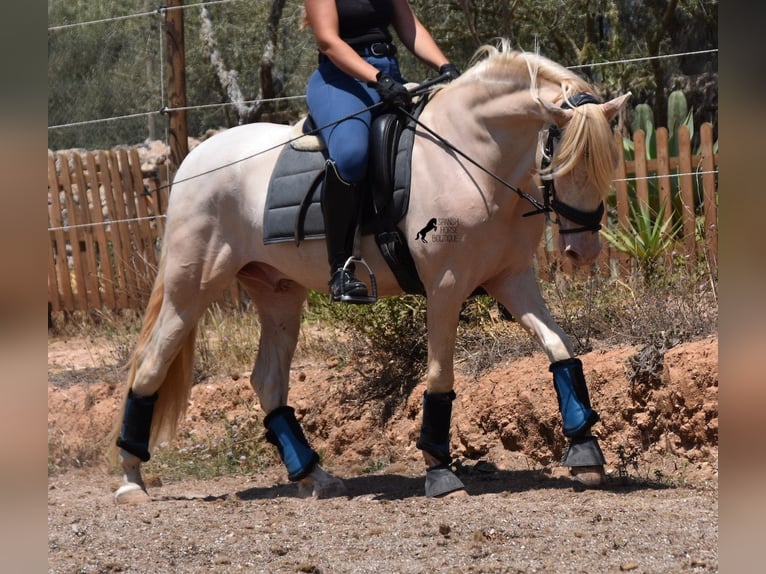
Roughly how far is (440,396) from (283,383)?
1.28m

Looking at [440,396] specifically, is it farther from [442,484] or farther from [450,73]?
[450,73]

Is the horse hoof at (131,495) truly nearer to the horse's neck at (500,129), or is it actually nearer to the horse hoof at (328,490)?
the horse hoof at (328,490)

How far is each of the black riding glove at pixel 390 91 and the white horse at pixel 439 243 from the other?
193 millimetres

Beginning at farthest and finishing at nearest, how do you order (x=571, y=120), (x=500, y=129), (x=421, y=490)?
1. (x=421, y=490)
2. (x=500, y=129)
3. (x=571, y=120)

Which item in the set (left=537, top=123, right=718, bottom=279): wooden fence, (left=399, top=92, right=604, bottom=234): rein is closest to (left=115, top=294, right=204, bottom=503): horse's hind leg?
(left=399, top=92, right=604, bottom=234): rein

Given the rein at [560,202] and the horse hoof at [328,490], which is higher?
the rein at [560,202]

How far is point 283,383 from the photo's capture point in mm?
6512

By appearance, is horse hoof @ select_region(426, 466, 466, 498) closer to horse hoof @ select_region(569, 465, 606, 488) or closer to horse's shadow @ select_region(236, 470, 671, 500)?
horse's shadow @ select_region(236, 470, 671, 500)

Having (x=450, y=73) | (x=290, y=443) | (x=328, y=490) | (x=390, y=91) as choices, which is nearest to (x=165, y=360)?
(x=290, y=443)

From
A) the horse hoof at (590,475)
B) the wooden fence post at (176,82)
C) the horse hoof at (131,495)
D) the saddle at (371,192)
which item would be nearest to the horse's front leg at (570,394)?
the horse hoof at (590,475)

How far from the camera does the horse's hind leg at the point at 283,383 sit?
20.6 ft
